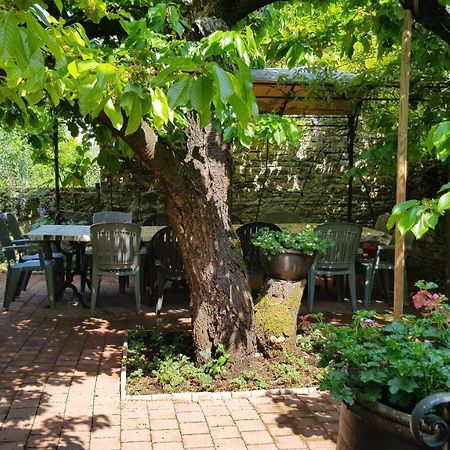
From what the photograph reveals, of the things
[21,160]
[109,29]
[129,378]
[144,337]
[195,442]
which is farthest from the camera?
[21,160]

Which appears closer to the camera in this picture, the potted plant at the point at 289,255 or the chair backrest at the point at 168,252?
the potted plant at the point at 289,255

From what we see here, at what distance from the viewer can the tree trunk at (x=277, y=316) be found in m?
3.91

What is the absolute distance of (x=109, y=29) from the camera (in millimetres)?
4090

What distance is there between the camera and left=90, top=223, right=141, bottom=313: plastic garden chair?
211 inches

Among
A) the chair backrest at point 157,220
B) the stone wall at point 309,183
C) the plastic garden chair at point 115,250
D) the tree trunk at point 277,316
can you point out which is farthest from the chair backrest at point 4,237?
the stone wall at point 309,183

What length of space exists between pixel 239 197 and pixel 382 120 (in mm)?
3139

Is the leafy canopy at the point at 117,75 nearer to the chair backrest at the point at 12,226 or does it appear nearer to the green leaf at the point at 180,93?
the green leaf at the point at 180,93

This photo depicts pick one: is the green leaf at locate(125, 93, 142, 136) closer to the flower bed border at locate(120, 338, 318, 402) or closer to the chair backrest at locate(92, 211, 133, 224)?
the flower bed border at locate(120, 338, 318, 402)

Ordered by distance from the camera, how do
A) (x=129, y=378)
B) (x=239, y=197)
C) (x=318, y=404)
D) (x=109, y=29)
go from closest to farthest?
(x=318, y=404) < (x=129, y=378) < (x=109, y=29) < (x=239, y=197)

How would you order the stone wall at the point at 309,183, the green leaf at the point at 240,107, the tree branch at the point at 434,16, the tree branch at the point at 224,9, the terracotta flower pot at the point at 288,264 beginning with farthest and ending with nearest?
the stone wall at the point at 309,183, the terracotta flower pot at the point at 288,264, the tree branch at the point at 224,9, the tree branch at the point at 434,16, the green leaf at the point at 240,107

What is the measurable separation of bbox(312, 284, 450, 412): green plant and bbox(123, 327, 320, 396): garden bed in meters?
1.36

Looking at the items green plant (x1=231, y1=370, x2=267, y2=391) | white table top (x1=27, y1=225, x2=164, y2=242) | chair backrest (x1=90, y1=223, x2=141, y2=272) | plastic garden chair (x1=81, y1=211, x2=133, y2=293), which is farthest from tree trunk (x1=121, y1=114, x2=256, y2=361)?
plastic garden chair (x1=81, y1=211, x2=133, y2=293)

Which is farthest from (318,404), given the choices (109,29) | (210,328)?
(109,29)

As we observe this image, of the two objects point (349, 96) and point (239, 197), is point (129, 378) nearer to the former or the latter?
point (349, 96)
